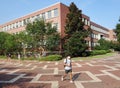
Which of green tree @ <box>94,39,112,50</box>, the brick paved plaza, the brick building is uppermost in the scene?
the brick building

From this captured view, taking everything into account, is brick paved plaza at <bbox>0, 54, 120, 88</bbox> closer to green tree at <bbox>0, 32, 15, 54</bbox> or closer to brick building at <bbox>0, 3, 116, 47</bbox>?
green tree at <bbox>0, 32, 15, 54</bbox>

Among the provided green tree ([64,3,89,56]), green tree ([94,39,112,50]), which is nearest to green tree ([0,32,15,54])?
green tree ([64,3,89,56])

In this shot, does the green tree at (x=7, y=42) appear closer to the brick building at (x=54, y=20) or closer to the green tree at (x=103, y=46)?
the brick building at (x=54, y=20)

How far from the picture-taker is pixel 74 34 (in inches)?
1476

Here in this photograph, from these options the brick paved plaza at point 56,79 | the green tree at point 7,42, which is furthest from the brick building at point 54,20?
the brick paved plaza at point 56,79

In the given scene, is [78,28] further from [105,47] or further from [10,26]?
[10,26]

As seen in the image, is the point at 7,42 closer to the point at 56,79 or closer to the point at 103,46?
the point at 103,46

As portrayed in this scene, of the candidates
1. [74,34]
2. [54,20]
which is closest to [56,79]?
[74,34]

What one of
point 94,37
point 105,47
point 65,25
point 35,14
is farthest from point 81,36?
point 94,37

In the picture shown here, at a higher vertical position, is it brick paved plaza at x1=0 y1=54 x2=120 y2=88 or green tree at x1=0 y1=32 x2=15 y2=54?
green tree at x1=0 y1=32 x2=15 y2=54

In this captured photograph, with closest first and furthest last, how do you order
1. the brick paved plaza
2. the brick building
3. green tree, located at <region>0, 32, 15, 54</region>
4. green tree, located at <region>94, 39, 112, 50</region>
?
the brick paved plaza, green tree, located at <region>0, 32, 15, 54</region>, the brick building, green tree, located at <region>94, 39, 112, 50</region>

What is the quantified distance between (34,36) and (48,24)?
3.58m

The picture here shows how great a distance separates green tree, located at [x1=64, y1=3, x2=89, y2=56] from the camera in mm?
36969

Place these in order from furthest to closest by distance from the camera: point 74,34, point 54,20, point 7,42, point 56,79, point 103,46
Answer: point 103,46 < point 54,20 < point 7,42 < point 74,34 < point 56,79
